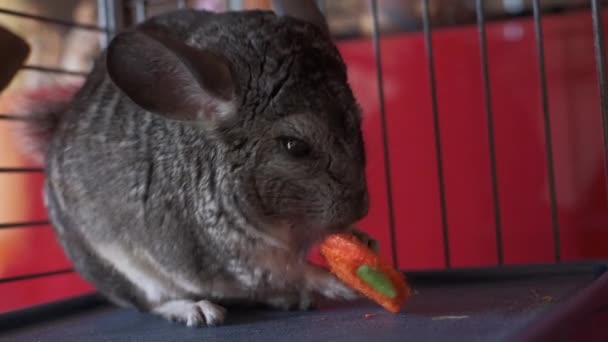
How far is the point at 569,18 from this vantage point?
1777mm

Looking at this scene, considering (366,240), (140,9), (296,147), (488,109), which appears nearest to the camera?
(296,147)

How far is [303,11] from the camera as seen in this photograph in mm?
1530

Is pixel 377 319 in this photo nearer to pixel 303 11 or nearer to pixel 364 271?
pixel 364 271

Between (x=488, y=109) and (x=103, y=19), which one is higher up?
(x=103, y=19)

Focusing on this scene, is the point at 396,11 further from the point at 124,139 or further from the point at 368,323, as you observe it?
the point at 368,323

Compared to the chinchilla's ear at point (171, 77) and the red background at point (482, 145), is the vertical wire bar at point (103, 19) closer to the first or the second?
the red background at point (482, 145)

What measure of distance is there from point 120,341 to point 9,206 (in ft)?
3.26

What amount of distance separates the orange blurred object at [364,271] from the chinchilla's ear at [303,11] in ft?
1.44

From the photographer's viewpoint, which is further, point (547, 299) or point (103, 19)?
point (103, 19)

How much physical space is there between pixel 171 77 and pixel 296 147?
235mm

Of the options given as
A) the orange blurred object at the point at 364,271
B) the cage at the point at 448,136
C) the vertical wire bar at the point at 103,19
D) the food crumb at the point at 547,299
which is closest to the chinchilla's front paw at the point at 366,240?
the orange blurred object at the point at 364,271

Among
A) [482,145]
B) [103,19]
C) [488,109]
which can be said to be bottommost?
[482,145]

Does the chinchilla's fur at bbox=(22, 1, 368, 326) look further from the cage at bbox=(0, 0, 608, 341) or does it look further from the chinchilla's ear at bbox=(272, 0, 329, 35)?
the cage at bbox=(0, 0, 608, 341)

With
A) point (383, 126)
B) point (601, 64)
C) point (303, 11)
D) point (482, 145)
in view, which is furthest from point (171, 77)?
point (482, 145)
